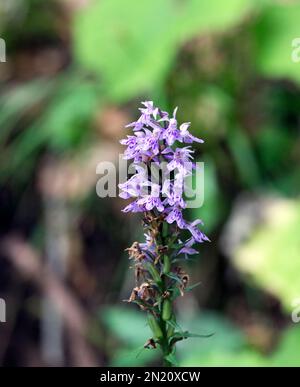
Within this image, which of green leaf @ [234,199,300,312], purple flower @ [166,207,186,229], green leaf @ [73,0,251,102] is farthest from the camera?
green leaf @ [73,0,251,102]

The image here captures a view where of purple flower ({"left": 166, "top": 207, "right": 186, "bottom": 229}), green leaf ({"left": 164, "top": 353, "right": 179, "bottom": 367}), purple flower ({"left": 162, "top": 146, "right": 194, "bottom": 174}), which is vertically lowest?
green leaf ({"left": 164, "top": 353, "right": 179, "bottom": 367})

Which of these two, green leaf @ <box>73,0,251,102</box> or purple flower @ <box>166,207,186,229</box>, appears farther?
green leaf @ <box>73,0,251,102</box>

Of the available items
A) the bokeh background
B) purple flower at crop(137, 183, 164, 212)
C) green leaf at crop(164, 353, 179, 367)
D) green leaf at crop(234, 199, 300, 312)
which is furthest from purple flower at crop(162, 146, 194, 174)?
the bokeh background

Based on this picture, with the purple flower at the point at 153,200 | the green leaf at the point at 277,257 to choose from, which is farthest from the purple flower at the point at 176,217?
the green leaf at the point at 277,257

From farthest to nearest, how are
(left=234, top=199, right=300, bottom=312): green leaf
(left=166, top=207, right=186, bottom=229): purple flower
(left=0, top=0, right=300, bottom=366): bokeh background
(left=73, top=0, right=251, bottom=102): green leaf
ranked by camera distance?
(left=0, top=0, right=300, bottom=366): bokeh background < (left=73, top=0, right=251, bottom=102): green leaf < (left=234, top=199, right=300, bottom=312): green leaf < (left=166, top=207, right=186, bottom=229): purple flower

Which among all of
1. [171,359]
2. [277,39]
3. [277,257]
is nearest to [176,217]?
[171,359]

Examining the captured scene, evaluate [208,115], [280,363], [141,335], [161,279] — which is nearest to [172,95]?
[208,115]

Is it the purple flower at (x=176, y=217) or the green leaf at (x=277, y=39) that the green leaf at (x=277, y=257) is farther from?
the purple flower at (x=176, y=217)

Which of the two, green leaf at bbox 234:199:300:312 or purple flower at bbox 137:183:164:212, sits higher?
green leaf at bbox 234:199:300:312

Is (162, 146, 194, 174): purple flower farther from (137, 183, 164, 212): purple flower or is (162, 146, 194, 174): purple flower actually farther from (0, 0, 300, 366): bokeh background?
(0, 0, 300, 366): bokeh background
